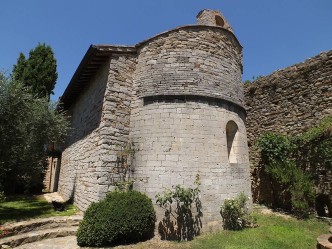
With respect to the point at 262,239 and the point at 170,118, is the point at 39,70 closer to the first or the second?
the point at 170,118

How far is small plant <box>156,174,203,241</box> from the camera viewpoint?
7348 mm

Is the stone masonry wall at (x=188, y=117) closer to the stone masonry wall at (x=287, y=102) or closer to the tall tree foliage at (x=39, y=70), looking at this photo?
the stone masonry wall at (x=287, y=102)

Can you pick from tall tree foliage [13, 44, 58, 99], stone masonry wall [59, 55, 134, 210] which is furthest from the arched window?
tall tree foliage [13, 44, 58, 99]

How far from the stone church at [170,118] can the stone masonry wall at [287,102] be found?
3.32 meters

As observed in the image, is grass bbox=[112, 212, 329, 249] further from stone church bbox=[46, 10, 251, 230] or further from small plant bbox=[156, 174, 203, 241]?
stone church bbox=[46, 10, 251, 230]

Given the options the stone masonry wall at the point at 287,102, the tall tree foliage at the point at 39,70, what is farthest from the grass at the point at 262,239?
the tall tree foliage at the point at 39,70

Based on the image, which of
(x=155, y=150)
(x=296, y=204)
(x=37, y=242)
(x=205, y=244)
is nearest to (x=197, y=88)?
(x=155, y=150)

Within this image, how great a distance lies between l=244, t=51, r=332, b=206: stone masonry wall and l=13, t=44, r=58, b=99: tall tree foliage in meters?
13.1

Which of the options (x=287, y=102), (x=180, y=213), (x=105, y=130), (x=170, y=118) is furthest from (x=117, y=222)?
(x=287, y=102)

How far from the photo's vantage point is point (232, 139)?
30.9 ft

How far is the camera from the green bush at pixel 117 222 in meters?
6.49

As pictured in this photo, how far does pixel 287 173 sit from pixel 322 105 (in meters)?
3.24

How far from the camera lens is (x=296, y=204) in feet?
30.9

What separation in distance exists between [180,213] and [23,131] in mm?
7226
